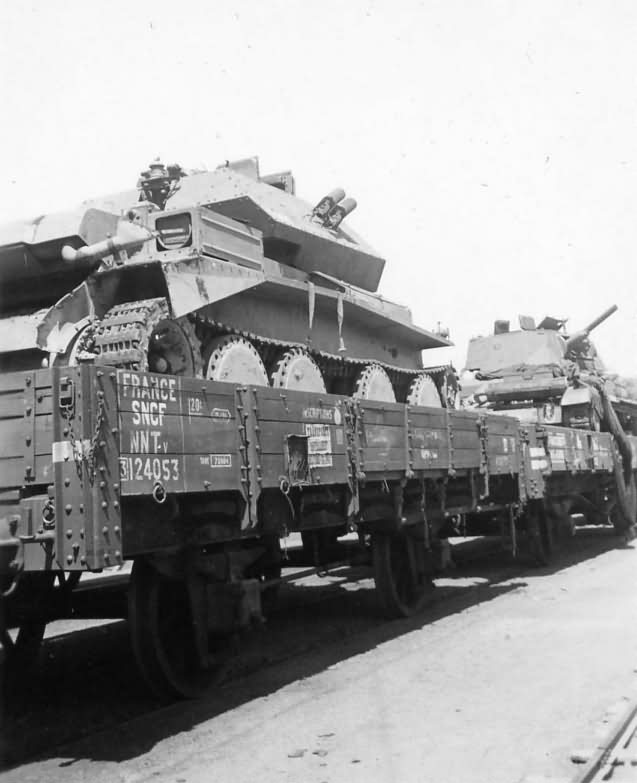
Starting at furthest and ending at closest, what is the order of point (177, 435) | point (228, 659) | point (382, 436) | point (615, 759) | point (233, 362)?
1. point (233, 362)
2. point (382, 436)
3. point (228, 659)
4. point (177, 435)
5. point (615, 759)

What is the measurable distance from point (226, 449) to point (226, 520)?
0.60 metres

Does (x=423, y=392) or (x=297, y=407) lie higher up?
(x=423, y=392)

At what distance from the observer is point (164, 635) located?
6305mm

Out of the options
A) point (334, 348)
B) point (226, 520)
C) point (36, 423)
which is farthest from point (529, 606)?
point (36, 423)

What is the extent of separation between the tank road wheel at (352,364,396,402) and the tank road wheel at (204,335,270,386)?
264 cm

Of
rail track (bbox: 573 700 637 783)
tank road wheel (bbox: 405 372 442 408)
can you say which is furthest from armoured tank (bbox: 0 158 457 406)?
rail track (bbox: 573 700 637 783)

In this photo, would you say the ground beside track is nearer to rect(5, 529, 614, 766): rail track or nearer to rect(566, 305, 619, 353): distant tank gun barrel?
rect(5, 529, 614, 766): rail track

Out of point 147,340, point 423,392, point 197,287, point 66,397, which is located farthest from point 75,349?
point 423,392

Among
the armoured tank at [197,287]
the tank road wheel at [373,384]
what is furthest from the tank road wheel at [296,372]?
the tank road wheel at [373,384]

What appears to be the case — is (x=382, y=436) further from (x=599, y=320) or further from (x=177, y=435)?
(x=599, y=320)

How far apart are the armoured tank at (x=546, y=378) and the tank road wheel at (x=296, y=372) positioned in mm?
6714

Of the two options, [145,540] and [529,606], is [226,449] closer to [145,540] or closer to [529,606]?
[145,540]

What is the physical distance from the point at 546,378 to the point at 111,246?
10.2m

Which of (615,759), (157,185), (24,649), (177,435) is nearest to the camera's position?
(615,759)
